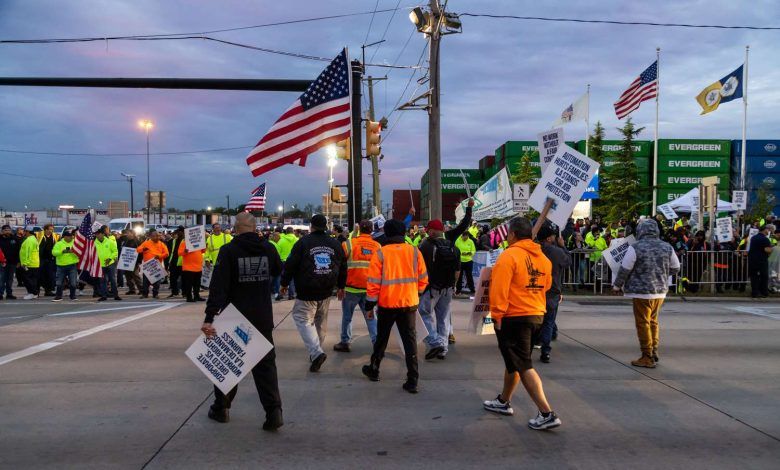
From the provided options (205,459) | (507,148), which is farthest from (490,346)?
(507,148)

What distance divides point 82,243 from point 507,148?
1609 inches

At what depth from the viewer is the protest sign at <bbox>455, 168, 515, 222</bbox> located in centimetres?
1836

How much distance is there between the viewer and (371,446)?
184 inches

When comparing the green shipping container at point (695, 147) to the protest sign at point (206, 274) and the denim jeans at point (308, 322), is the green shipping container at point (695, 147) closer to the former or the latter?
the protest sign at point (206, 274)

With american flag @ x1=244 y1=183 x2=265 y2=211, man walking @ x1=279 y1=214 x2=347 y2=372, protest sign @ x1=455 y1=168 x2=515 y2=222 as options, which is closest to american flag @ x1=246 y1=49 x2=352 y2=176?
man walking @ x1=279 y1=214 x2=347 y2=372

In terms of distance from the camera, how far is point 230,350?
16.9ft

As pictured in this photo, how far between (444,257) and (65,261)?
35.7 feet

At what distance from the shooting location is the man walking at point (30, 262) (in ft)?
49.8

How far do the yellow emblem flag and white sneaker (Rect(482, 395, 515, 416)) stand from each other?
25.4 metres

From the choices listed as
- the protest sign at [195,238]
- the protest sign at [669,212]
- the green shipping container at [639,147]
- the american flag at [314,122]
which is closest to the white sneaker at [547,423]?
the american flag at [314,122]

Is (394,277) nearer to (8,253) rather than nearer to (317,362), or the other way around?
(317,362)

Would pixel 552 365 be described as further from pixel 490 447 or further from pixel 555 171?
pixel 490 447

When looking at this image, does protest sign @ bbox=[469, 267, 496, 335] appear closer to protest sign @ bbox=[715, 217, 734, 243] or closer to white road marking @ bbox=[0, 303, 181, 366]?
white road marking @ bbox=[0, 303, 181, 366]

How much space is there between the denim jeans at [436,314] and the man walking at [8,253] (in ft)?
39.9
